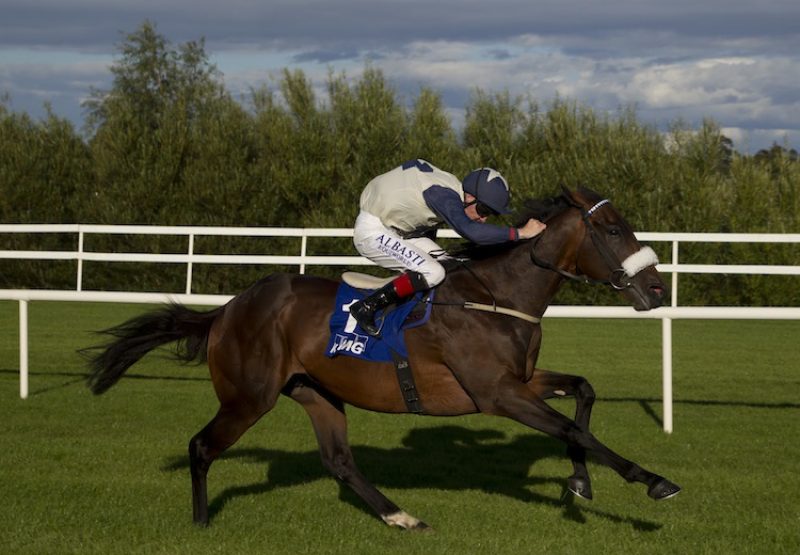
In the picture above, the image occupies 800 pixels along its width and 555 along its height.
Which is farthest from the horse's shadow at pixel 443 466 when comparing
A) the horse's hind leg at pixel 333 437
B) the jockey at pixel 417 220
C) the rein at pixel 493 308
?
the jockey at pixel 417 220

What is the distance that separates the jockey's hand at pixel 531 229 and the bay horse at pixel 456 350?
0.07 m

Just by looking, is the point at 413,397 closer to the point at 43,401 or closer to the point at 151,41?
the point at 43,401

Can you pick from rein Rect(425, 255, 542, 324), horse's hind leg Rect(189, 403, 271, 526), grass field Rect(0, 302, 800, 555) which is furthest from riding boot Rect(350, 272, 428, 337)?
grass field Rect(0, 302, 800, 555)

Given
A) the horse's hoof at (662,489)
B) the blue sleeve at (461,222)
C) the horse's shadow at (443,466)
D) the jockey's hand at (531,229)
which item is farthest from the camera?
the horse's shadow at (443,466)

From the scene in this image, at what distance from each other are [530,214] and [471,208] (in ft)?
1.05

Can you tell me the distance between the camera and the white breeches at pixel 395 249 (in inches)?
227

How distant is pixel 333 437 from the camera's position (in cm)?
623

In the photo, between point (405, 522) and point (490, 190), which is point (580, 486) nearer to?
point (405, 522)

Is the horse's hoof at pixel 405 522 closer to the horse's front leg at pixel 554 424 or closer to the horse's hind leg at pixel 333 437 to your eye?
the horse's hind leg at pixel 333 437

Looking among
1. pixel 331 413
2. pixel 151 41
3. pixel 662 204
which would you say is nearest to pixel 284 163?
pixel 662 204

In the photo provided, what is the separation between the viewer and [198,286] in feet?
70.7

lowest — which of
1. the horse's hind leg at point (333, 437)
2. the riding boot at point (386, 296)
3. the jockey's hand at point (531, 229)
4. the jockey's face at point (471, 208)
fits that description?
the horse's hind leg at point (333, 437)

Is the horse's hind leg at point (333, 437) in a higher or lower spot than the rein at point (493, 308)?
lower

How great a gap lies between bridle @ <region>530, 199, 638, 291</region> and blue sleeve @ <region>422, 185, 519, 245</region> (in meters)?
0.23
